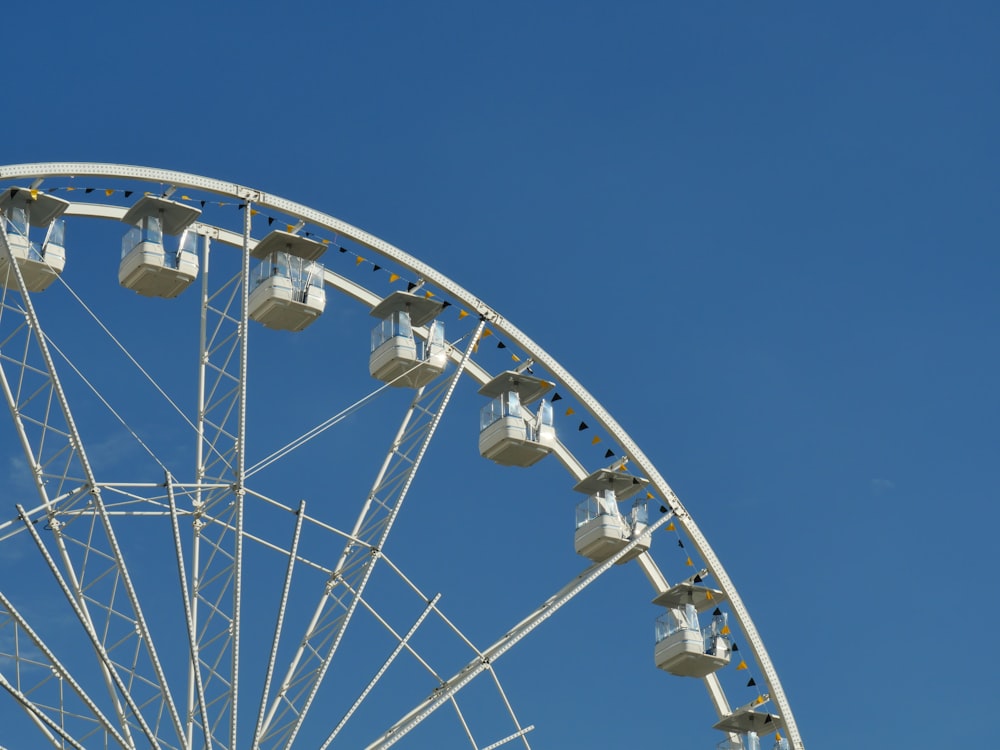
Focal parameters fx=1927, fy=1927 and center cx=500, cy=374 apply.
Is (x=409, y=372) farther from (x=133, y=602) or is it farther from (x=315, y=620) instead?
(x=133, y=602)

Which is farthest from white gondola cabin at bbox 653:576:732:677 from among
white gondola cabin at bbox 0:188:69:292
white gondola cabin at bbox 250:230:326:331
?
white gondola cabin at bbox 0:188:69:292

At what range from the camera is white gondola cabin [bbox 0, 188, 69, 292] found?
2783cm

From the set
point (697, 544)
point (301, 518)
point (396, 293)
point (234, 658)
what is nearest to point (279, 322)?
point (396, 293)

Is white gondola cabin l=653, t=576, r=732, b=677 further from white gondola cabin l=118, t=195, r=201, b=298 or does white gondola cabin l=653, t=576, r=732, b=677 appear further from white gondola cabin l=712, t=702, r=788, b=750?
white gondola cabin l=118, t=195, r=201, b=298

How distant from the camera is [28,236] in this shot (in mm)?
28172

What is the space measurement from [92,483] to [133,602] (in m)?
1.89

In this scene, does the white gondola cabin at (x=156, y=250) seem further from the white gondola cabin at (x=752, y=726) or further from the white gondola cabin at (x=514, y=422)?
the white gondola cabin at (x=752, y=726)

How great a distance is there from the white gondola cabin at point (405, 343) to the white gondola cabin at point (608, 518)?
391cm

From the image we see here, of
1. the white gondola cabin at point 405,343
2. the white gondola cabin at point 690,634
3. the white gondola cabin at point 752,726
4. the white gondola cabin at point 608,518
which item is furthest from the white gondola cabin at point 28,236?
the white gondola cabin at point 752,726

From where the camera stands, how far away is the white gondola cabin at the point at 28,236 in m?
27.8

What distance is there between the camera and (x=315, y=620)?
29.3m

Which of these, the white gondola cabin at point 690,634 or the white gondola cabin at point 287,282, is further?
the white gondola cabin at point 690,634

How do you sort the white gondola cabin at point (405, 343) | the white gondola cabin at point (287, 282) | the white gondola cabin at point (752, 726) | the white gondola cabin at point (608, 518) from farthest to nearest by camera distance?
the white gondola cabin at point (752, 726) < the white gondola cabin at point (608, 518) < the white gondola cabin at point (405, 343) < the white gondola cabin at point (287, 282)

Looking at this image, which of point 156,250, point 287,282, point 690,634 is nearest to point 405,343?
point 287,282
